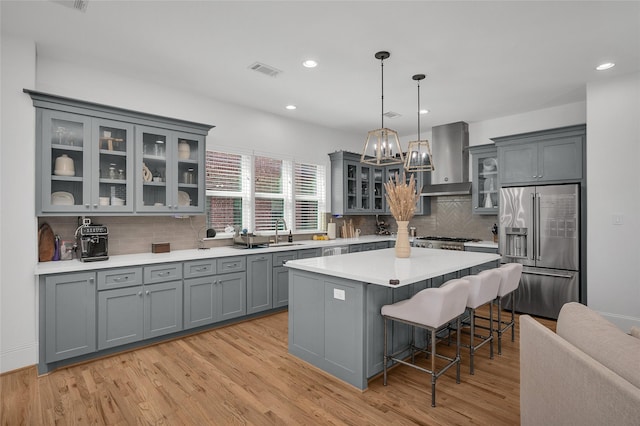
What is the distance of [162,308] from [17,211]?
1588mm

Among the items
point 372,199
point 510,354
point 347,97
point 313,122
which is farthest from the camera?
point 372,199

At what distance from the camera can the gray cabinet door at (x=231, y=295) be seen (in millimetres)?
4137

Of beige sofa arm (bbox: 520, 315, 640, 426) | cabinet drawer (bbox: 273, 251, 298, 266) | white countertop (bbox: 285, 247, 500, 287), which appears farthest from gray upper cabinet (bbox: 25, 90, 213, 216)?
beige sofa arm (bbox: 520, 315, 640, 426)

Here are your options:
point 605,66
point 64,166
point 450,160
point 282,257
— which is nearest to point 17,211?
point 64,166

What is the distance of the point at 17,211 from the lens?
307cm

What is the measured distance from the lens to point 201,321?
3.96 meters

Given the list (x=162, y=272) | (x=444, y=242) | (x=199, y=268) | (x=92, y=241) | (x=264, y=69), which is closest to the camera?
(x=92, y=241)

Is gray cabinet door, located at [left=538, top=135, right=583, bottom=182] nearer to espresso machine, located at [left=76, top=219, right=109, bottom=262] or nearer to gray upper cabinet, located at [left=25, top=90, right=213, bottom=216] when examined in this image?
gray upper cabinet, located at [left=25, top=90, right=213, bottom=216]

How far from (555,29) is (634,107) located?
1833 millimetres

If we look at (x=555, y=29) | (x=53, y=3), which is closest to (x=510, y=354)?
Answer: (x=555, y=29)

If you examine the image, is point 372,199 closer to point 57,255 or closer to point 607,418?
point 57,255

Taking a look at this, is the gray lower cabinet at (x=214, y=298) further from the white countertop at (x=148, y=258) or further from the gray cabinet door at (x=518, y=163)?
the gray cabinet door at (x=518, y=163)

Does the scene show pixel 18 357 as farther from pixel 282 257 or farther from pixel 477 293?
pixel 477 293

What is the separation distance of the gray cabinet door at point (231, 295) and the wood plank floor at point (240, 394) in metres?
0.75
